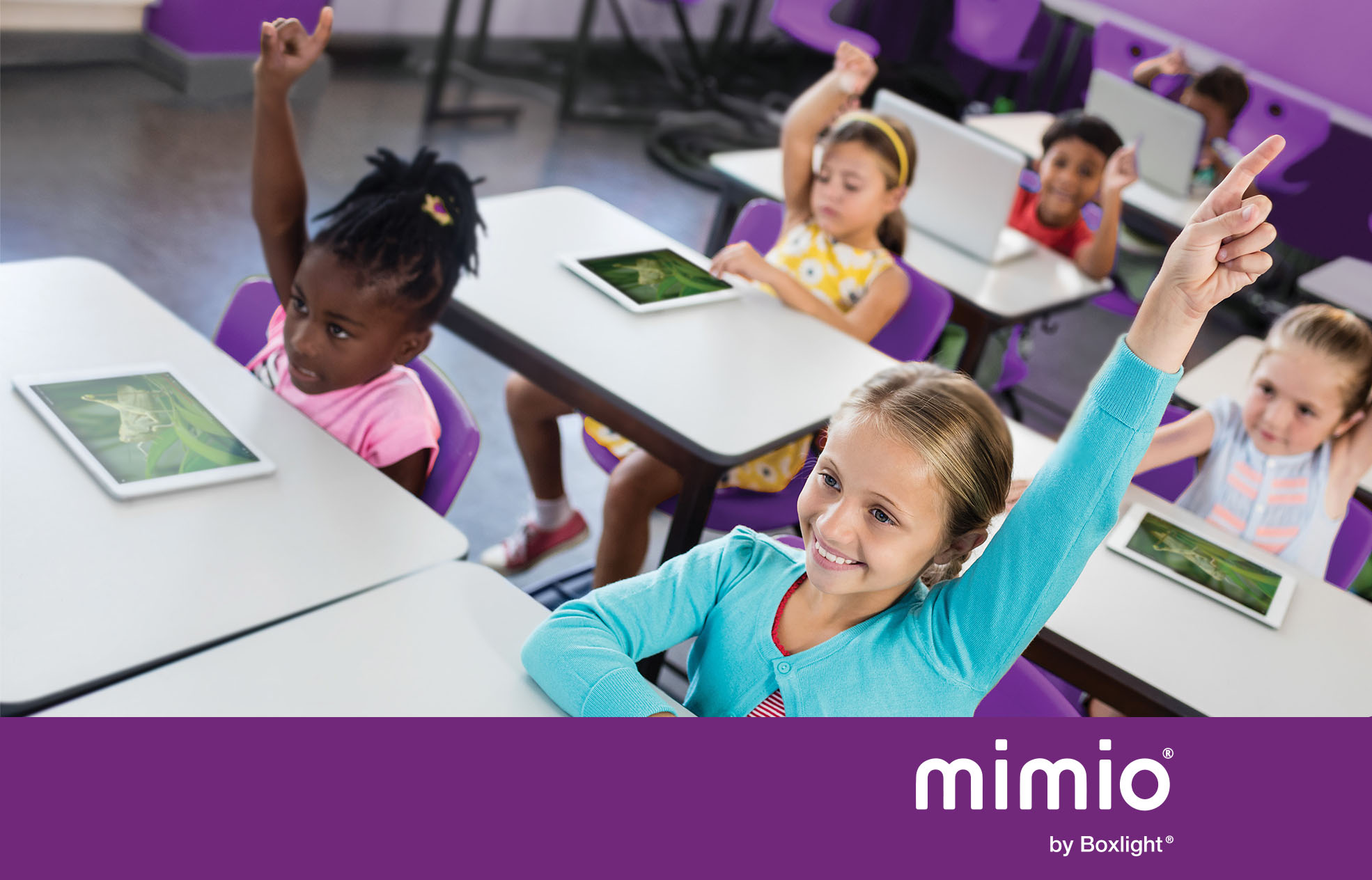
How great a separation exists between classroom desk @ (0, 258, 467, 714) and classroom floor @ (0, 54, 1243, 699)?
1.04 meters

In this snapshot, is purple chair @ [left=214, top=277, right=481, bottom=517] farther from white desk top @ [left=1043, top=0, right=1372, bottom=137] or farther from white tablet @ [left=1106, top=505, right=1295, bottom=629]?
white desk top @ [left=1043, top=0, right=1372, bottom=137]

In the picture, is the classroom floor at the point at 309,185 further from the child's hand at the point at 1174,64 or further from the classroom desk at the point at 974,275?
the child's hand at the point at 1174,64

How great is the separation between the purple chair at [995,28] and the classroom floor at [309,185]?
202 centimetres

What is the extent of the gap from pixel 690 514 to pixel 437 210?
0.58m

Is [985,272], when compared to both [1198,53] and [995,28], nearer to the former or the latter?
[1198,53]

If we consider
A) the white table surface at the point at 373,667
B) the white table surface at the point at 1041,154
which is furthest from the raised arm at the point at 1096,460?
the white table surface at the point at 1041,154

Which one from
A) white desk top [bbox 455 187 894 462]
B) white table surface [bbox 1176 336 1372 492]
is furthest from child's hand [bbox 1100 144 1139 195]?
white desk top [bbox 455 187 894 462]

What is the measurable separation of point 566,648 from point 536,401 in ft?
4.39

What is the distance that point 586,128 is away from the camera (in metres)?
5.46

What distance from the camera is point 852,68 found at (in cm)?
253

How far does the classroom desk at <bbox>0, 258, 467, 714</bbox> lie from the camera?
1093mm

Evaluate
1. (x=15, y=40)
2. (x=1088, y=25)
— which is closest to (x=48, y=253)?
(x=15, y=40)

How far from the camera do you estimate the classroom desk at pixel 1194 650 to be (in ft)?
4.91
